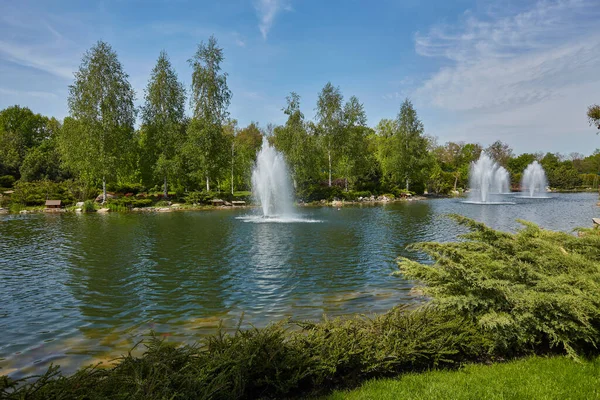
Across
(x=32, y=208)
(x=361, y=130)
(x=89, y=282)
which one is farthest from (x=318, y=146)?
(x=89, y=282)

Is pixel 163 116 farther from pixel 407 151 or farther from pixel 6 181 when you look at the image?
pixel 407 151

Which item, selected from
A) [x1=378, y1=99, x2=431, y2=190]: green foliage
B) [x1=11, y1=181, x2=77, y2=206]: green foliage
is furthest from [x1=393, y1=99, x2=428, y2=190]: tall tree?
[x1=11, y1=181, x2=77, y2=206]: green foliage

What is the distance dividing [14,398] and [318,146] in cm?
4978

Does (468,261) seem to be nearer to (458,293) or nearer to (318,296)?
(458,293)

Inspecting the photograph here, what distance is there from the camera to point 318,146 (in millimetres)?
52031

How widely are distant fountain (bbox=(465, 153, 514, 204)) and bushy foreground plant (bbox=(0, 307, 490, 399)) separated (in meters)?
42.8

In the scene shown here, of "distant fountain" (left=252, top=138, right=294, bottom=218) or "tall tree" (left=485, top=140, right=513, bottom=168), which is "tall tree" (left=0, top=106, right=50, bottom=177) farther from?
"tall tree" (left=485, top=140, right=513, bottom=168)

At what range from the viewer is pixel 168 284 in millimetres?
10117

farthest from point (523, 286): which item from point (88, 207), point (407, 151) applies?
point (407, 151)

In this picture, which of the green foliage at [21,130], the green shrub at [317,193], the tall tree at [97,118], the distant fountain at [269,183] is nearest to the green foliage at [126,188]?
the tall tree at [97,118]

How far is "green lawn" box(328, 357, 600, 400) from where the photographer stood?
4082 millimetres

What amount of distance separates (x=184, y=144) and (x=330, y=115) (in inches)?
856

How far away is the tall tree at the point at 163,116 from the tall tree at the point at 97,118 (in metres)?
3.77

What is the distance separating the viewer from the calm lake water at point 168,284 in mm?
6891
